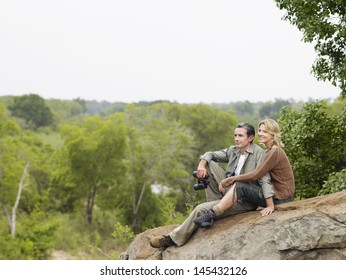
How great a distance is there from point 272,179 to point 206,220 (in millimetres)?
1111

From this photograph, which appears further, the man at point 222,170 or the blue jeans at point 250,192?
the man at point 222,170

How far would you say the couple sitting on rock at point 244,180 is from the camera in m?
6.71

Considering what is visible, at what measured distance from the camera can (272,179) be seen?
689cm

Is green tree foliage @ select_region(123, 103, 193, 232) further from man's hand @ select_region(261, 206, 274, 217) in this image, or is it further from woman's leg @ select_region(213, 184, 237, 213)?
man's hand @ select_region(261, 206, 274, 217)

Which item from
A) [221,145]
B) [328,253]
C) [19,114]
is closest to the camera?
[328,253]

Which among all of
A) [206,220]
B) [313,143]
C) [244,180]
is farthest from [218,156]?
[313,143]

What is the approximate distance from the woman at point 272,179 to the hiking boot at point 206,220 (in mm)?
97

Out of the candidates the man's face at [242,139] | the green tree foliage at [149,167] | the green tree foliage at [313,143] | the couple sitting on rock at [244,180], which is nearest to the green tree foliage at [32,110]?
the green tree foliage at [149,167]

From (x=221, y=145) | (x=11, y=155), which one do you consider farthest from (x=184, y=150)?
(x=11, y=155)

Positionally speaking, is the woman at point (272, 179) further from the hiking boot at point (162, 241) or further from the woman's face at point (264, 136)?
the hiking boot at point (162, 241)

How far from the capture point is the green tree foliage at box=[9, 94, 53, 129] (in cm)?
6450

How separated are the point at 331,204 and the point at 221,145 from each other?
35.2 metres
